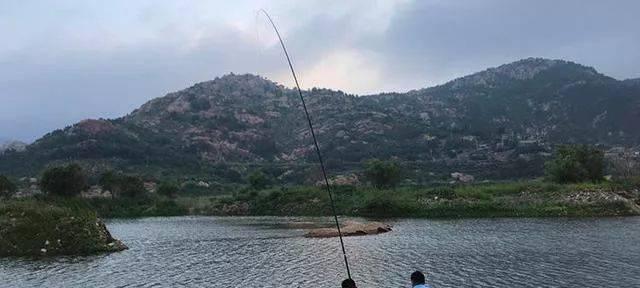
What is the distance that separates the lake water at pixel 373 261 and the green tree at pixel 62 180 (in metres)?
50.1

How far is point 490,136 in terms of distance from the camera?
7254 inches

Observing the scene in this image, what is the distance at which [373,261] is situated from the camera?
34562mm

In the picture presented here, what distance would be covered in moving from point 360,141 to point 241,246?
148 m

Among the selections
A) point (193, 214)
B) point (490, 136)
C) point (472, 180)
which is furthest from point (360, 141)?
point (193, 214)

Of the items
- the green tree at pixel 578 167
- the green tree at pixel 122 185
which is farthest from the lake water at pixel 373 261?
the green tree at pixel 122 185

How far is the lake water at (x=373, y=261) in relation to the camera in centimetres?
2767

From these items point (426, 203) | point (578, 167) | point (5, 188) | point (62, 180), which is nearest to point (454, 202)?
point (426, 203)

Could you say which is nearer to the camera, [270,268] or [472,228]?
[270,268]

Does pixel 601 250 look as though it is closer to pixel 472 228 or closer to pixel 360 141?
pixel 472 228

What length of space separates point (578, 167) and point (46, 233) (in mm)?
71787

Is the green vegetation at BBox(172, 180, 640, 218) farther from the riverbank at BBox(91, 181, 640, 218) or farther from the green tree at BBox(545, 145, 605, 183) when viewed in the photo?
the green tree at BBox(545, 145, 605, 183)

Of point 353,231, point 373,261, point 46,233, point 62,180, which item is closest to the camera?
point 373,261

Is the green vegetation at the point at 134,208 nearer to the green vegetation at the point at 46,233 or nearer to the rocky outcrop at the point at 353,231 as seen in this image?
the rocky outcrop at the point at 353,231

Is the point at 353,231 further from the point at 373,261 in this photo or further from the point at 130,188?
the point at 130,188
